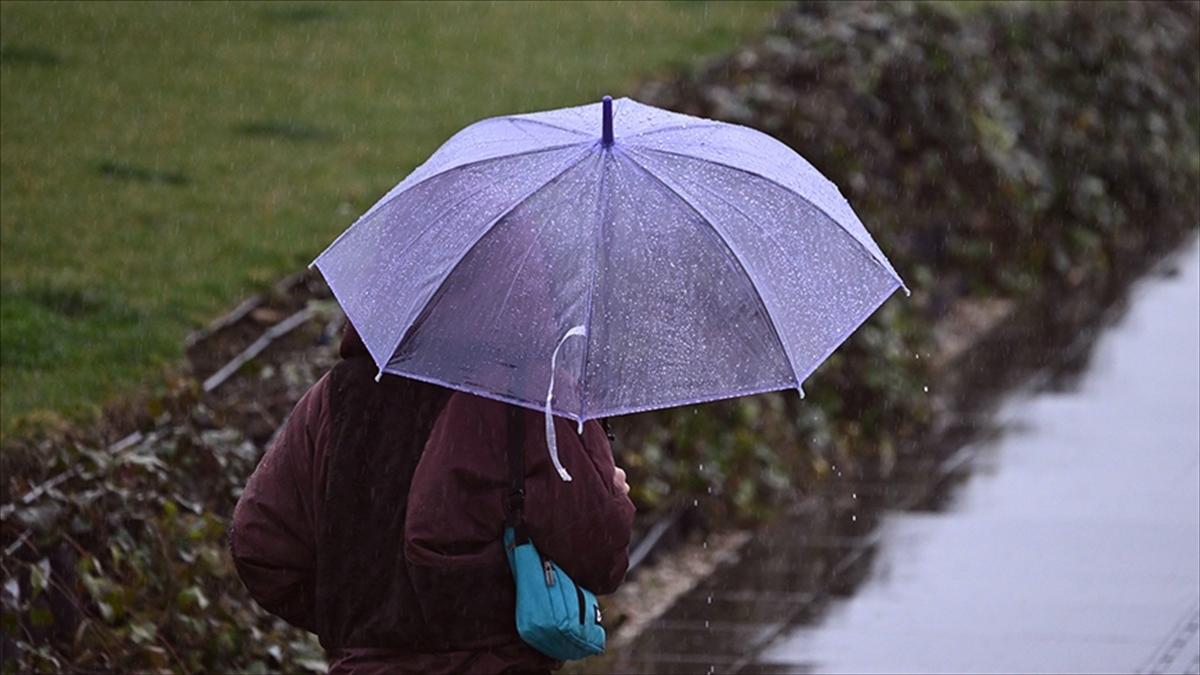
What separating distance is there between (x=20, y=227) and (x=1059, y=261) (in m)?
6.51

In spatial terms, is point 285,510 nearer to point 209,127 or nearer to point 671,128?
point 671,128

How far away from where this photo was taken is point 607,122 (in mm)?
3707

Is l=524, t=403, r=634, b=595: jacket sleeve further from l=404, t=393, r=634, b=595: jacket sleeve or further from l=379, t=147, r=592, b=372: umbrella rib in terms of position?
l=379, t=147, r=592, b=372: umbrella rib

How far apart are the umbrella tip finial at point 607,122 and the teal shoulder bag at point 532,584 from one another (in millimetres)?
559

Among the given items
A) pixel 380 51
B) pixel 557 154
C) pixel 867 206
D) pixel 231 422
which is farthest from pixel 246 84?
pixel 557 154

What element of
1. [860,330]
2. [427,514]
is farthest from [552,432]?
[860,330]

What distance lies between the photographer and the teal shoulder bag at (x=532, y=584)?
137 inches

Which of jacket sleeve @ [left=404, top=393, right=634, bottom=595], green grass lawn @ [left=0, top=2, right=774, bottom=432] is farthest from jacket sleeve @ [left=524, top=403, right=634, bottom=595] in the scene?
green grass lawn @ [left=0, top=2, right=774, bottom=432]

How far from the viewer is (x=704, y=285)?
371 centimetres

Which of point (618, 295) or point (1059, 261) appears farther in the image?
point (1059, 261)

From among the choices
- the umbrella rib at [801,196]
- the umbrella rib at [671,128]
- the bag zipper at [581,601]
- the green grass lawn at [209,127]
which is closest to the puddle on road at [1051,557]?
the green grass lawn at [209,127]

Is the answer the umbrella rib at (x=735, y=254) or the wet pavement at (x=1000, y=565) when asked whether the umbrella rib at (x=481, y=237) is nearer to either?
the umbrella rib at (x=735, y=254)

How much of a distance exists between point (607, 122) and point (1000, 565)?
4.41m

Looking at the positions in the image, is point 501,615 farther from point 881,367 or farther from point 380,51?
point 380,51
